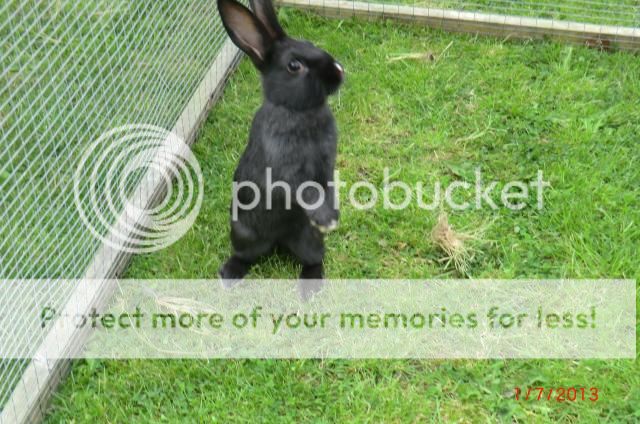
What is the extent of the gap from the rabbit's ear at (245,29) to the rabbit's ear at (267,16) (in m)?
0.03

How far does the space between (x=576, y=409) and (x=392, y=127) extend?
1.68 m

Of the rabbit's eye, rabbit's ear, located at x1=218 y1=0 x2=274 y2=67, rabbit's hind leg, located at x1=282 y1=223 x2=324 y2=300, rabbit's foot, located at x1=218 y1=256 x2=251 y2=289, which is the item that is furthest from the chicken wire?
the rabbit's eye

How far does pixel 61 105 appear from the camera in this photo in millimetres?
3143

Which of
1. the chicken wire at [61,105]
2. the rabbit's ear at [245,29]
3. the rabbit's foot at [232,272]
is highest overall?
the rabbit's ear at [245,29]

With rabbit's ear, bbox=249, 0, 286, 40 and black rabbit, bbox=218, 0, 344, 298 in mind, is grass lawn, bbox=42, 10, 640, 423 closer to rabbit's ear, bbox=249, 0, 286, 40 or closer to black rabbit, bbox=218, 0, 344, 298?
black rabbit, bbox=218, 0, 344, 298

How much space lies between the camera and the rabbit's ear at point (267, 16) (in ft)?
9.14

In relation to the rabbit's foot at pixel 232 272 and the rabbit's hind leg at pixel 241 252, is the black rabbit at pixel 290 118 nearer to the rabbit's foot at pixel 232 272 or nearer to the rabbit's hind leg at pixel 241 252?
the rabbit's hind leg at pixel 241 252

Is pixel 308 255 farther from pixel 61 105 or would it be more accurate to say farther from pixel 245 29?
pixel 61 105

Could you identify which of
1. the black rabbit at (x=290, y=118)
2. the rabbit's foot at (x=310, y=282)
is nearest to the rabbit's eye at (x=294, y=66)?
the black rabbit at (x=290, y=118)

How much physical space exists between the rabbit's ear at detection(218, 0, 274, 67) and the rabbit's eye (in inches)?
4.6

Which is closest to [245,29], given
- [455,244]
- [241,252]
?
[241,252]

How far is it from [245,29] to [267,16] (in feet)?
0.31

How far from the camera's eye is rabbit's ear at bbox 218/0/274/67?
2.74 metres
